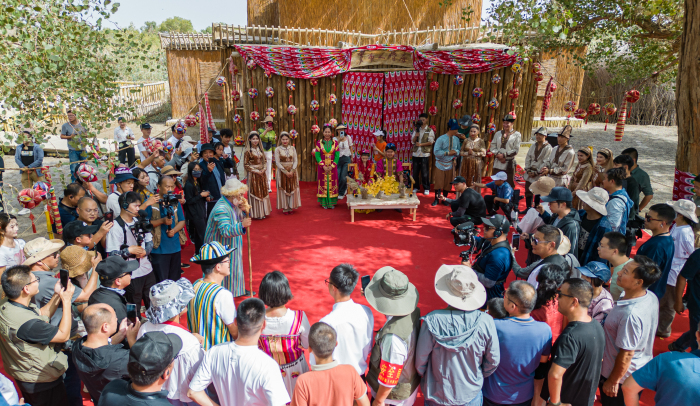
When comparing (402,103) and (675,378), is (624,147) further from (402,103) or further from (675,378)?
(675,378)

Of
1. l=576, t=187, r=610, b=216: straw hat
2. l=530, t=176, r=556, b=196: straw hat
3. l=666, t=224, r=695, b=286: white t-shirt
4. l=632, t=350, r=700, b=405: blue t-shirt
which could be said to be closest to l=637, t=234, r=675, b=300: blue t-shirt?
l=666, t=224, r=695, b=286: white t-shirt

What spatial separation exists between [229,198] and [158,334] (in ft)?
9.00

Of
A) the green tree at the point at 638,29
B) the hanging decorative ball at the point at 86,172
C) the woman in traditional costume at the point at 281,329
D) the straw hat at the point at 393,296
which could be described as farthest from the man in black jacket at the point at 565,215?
the hanging decorative ball at the point at 86,172

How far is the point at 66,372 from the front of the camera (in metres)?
3.36

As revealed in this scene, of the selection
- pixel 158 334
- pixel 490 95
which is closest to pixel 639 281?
pixel 158 334

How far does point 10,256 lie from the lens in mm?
4086

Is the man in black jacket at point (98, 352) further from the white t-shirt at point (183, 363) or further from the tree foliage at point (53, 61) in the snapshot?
the tree foliage at point (53, 61)

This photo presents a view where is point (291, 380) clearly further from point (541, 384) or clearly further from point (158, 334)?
point (541, 384)

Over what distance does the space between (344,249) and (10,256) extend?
426cm

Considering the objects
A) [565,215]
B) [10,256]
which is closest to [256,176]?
[10,256]

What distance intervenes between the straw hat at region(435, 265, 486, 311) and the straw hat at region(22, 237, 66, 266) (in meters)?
3.21

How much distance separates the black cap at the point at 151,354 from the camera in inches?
88.7

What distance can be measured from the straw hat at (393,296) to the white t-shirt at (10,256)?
355 centimetres

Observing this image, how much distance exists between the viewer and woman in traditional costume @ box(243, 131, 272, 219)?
7.92 metres
